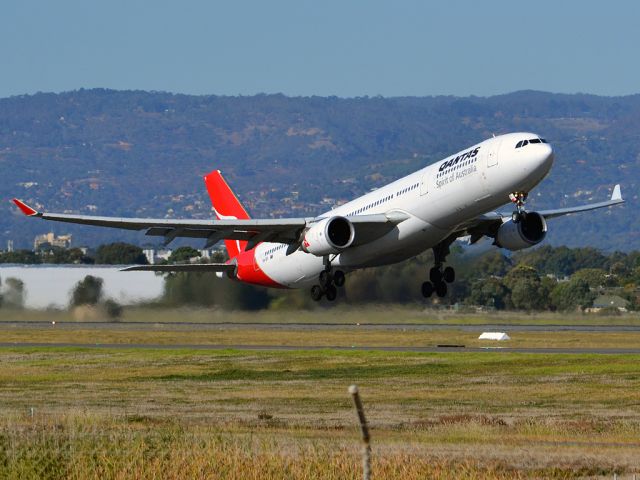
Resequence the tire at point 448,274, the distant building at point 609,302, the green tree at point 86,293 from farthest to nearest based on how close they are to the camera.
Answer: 1. the distant building at point 609,302
2. the green tree at point 86,293
3. the tire at point 448,274

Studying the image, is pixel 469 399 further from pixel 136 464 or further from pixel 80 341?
pixel 80 341

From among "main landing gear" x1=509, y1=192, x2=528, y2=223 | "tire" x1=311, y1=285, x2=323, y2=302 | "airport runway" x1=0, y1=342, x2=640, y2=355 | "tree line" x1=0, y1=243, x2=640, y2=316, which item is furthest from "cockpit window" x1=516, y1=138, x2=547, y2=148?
"tree line" x1=0, y1=243, x2=640, y2=316

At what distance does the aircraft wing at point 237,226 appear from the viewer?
47.4 metres

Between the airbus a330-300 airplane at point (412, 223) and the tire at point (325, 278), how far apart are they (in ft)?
0.12

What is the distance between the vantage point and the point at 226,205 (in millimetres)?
65312

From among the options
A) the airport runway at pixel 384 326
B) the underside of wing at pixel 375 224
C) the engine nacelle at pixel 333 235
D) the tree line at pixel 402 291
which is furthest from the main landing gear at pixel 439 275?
the airport runway at pixel 384 326

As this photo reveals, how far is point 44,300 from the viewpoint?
84.9 m

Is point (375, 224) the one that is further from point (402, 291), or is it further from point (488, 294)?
point (488, 294)

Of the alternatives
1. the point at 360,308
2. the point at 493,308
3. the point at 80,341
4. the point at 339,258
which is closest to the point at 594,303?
the point at 493,308

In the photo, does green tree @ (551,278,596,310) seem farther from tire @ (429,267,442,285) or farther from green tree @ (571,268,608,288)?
tire @ (429,267,442,285)

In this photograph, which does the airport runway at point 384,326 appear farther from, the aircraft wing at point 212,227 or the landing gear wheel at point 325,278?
the landing gear wheel at point 325,278

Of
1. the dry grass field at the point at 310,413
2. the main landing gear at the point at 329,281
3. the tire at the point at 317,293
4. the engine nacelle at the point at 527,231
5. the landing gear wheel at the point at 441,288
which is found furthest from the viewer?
the landing gear wheel at the point at 441,288

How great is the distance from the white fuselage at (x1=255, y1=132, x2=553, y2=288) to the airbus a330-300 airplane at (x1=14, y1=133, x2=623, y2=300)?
0.10 ft

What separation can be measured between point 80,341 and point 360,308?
14.3 meters
